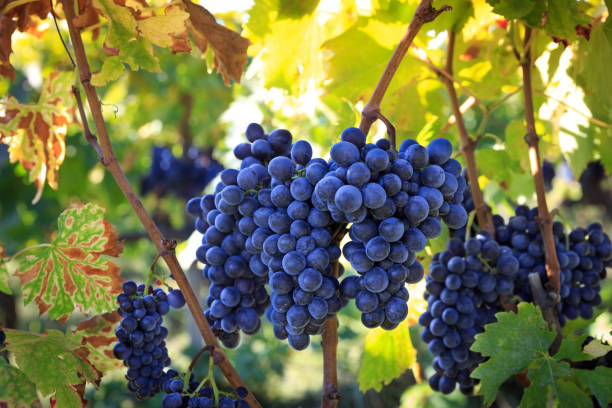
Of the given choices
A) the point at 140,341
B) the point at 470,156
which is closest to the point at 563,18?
the point at 470,156

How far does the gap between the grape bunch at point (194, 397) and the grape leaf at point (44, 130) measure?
1.81 feet

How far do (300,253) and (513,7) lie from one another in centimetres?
55

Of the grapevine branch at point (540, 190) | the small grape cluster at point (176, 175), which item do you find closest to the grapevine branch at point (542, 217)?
the grapevine branch at point (540, 190)

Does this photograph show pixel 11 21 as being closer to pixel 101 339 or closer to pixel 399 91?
pixel 101 339

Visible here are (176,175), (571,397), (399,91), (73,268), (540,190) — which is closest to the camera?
(571,397)

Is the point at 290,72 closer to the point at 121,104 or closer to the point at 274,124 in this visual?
the point at 274,124

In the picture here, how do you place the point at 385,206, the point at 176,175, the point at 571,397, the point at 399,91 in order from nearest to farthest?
the point at 385,206 < the point at 571,397 < the point at 399,91 < the point at 176,175

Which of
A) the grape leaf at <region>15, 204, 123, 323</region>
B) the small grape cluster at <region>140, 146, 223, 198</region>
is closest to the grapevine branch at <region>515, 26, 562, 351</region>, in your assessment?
the grape leaf at <region>15, 204, 123, 323</region>

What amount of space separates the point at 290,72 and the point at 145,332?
2.00 ft

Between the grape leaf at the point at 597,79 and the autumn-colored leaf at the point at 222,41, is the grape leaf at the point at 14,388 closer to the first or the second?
the autumn-colored leaf at the point at 222,41

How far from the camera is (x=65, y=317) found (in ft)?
2.92

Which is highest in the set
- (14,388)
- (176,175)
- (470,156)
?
(176,175)

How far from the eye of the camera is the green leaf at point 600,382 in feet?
2.52

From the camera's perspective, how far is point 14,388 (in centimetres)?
70
